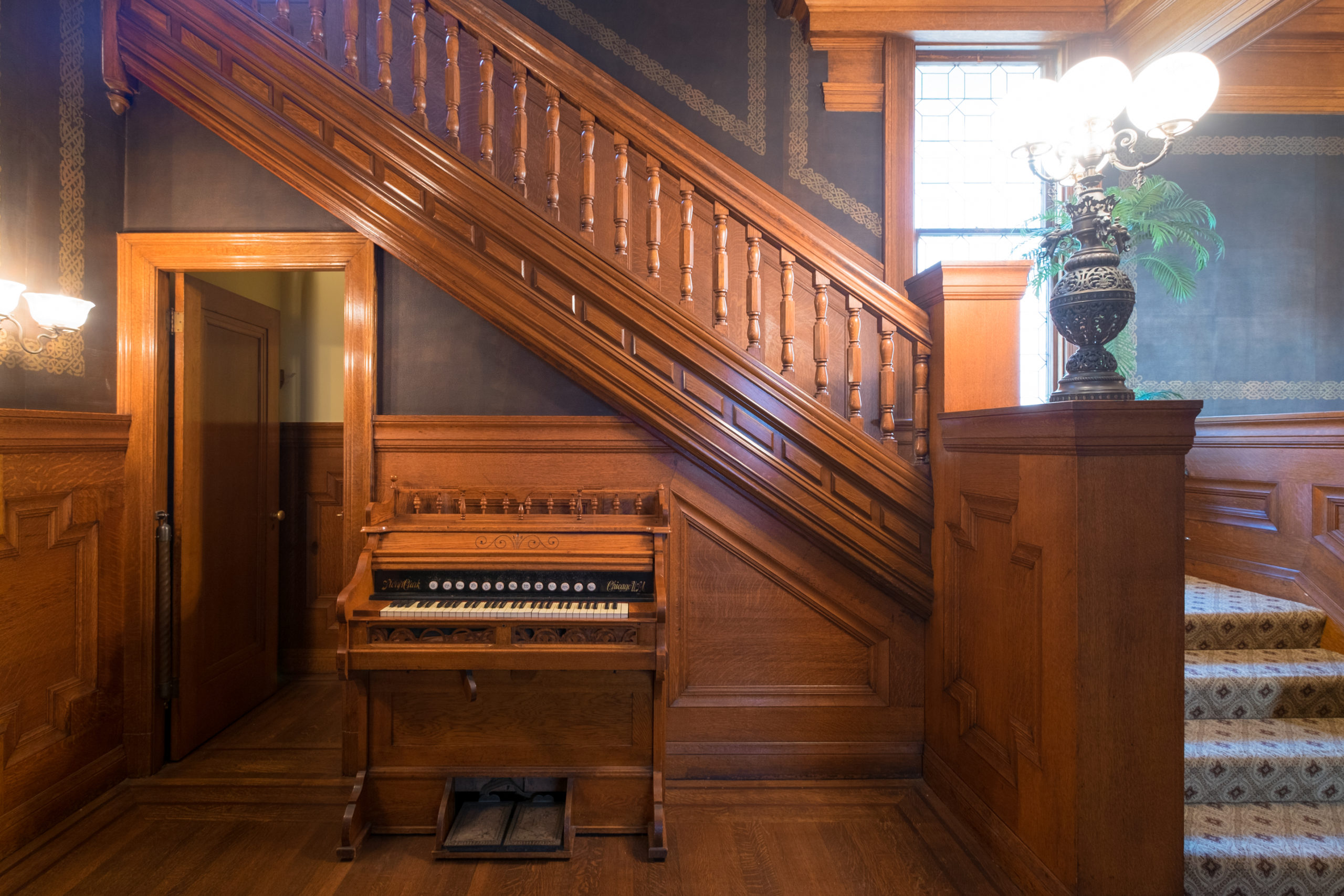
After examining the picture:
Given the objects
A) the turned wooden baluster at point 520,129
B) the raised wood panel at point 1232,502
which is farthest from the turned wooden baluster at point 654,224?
the raised wood panel at point 1232,502

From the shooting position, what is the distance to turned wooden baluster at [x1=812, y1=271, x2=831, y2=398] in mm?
2699

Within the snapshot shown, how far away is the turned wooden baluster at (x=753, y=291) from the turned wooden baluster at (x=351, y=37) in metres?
1.64

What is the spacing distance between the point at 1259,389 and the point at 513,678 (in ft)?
14.7

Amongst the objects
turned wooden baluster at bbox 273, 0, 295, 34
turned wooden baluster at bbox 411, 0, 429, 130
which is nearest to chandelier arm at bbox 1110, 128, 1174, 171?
turned wooden baluster at bbox 411, 0, 429, 130

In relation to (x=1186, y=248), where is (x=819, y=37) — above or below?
above

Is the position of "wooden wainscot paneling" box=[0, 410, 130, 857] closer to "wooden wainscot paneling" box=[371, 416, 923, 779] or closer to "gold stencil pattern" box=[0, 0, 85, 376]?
"gold stencil pattern" box=[0, 0, 85, 376]

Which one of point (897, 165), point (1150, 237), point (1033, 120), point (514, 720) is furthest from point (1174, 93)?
point (514, 720)

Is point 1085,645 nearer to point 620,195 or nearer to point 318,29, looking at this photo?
point 620,195

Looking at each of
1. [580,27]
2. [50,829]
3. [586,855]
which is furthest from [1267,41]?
[50,829]

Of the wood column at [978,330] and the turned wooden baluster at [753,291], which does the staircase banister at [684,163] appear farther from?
the wood column at [978,330]

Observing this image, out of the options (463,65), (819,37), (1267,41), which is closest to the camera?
(463,65)

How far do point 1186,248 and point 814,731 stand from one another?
3479 mm

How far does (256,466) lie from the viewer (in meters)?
3.68

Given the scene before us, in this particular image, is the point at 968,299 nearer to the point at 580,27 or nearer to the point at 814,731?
the point at 814,731
